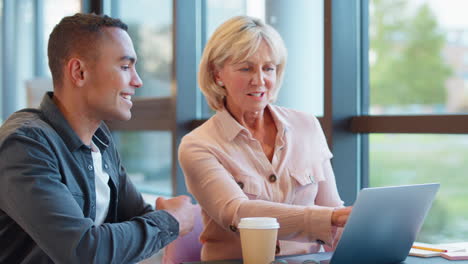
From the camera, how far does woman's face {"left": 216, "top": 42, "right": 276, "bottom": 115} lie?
7.11 feet

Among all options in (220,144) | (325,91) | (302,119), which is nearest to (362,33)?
(325,91)

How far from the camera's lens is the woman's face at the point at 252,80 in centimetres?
217

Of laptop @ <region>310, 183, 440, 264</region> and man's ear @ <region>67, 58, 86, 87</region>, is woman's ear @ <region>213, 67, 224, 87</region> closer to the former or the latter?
man's ear @ <region>67, 58, 86, 87</region>

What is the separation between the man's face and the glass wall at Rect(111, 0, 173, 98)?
98.8 inches

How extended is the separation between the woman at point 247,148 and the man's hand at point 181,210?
0.18m

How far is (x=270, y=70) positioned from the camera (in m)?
2.22

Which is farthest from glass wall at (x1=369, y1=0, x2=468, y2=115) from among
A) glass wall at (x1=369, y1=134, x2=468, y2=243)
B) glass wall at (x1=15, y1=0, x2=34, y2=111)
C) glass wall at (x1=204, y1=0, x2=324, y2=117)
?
glass wall at (x1=15, y1=0, x2=34, y2=111)

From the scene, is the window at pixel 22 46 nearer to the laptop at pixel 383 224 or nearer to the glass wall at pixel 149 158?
the glass wall at pixel 149 158

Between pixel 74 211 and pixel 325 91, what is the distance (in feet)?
5.28

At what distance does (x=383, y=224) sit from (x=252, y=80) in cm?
86

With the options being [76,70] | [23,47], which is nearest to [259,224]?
[76,70]

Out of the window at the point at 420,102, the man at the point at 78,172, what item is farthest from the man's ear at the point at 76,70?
the window at the point at 420,102

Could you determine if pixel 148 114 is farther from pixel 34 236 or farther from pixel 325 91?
pixel 34 236

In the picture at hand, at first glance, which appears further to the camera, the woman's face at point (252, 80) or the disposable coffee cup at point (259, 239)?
the woman's face at point (252, 80)
